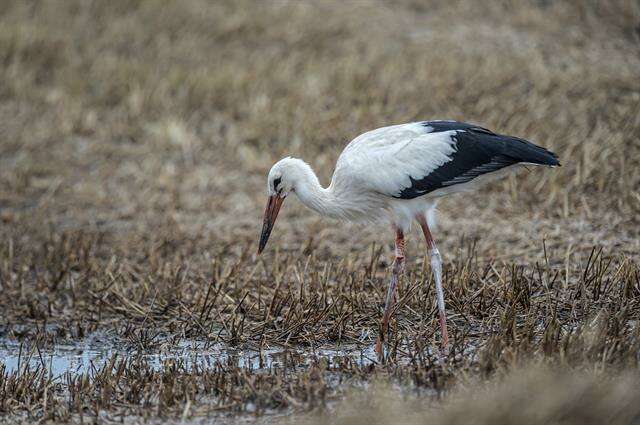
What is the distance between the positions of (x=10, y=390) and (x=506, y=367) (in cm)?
271

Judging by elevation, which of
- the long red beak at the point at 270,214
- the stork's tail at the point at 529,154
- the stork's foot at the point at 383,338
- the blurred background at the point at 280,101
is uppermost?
the blurred background at the point at 280,101

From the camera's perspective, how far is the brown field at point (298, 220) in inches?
194

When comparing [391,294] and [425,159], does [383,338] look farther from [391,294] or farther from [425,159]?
[425,159]

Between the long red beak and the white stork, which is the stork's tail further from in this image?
the long red beak

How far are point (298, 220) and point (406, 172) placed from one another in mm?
3029

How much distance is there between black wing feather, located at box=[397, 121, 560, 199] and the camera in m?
5.90

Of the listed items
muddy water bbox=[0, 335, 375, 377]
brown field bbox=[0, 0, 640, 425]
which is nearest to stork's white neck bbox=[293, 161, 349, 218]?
brown field bbox=[0, 0, 640, 425]

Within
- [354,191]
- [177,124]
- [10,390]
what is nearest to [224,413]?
[10,390]

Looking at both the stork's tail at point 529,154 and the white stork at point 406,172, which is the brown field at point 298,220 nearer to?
the white stork at point 406,172

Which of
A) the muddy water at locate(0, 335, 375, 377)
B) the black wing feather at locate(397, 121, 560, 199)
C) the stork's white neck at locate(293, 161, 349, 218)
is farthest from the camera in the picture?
the stork's white neck at locate(293, 161, 349, 218)

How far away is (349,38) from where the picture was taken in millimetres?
12922

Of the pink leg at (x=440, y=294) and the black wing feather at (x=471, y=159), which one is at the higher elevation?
the black wing feather at (x=471, y=159)

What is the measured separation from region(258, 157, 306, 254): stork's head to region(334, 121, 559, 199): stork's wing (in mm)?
304

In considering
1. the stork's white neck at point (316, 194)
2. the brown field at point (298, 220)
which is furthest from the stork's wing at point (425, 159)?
the brown field at point (298, 220)
